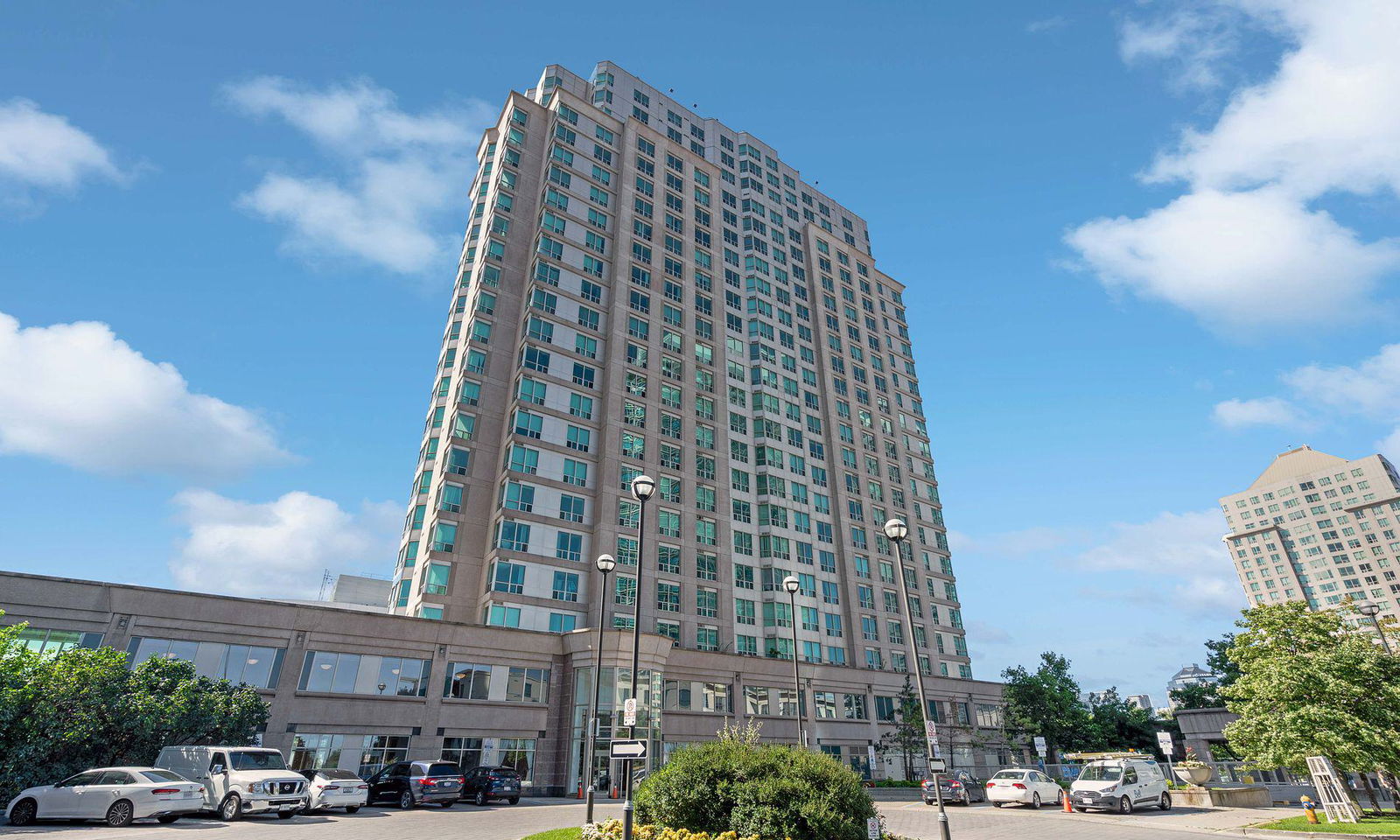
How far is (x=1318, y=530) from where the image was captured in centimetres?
15450

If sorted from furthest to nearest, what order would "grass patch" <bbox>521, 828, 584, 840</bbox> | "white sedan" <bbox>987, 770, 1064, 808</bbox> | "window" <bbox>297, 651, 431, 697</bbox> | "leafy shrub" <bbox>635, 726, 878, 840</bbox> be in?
1. "window" <bbox>297, 651, 431, 697</bbox>
2. "white sedan" <bbox>987, 770, 1064, 808</bbox>
3. "grass patch" <bbox>521, 828, 584, 840</bbox>
4. "leafy shrub" <bbox>635, 726, 878, 840</bbox>

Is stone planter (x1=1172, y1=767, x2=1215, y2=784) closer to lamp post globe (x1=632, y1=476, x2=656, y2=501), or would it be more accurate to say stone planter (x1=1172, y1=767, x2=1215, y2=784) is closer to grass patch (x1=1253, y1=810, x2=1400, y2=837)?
grass patch (x1=1253, y1=810, x2=1400, y2=837)

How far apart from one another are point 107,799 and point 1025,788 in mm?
34669

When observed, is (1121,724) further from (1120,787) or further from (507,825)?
(507,825)

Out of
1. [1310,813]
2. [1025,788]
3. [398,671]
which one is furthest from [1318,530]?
[398,671]

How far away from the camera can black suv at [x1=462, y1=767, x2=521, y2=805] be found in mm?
30891

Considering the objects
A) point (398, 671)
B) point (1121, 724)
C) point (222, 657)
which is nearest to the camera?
point (222, 657)

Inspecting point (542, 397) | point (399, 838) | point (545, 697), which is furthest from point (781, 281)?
point (399, 838)

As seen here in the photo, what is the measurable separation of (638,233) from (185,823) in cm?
5651

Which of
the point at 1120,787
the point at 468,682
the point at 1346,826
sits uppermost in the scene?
the point at 468,682

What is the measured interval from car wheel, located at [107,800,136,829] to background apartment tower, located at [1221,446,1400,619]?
169 meters

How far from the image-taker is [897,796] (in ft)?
148

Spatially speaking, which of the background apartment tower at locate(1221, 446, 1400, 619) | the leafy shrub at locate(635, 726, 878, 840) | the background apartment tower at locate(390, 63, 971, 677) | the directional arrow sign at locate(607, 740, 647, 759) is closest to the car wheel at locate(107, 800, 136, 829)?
the directional arrow sign at locate(607, 740, 647, 759)

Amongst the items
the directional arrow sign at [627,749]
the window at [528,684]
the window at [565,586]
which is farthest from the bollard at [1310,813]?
the window at [565,586]
